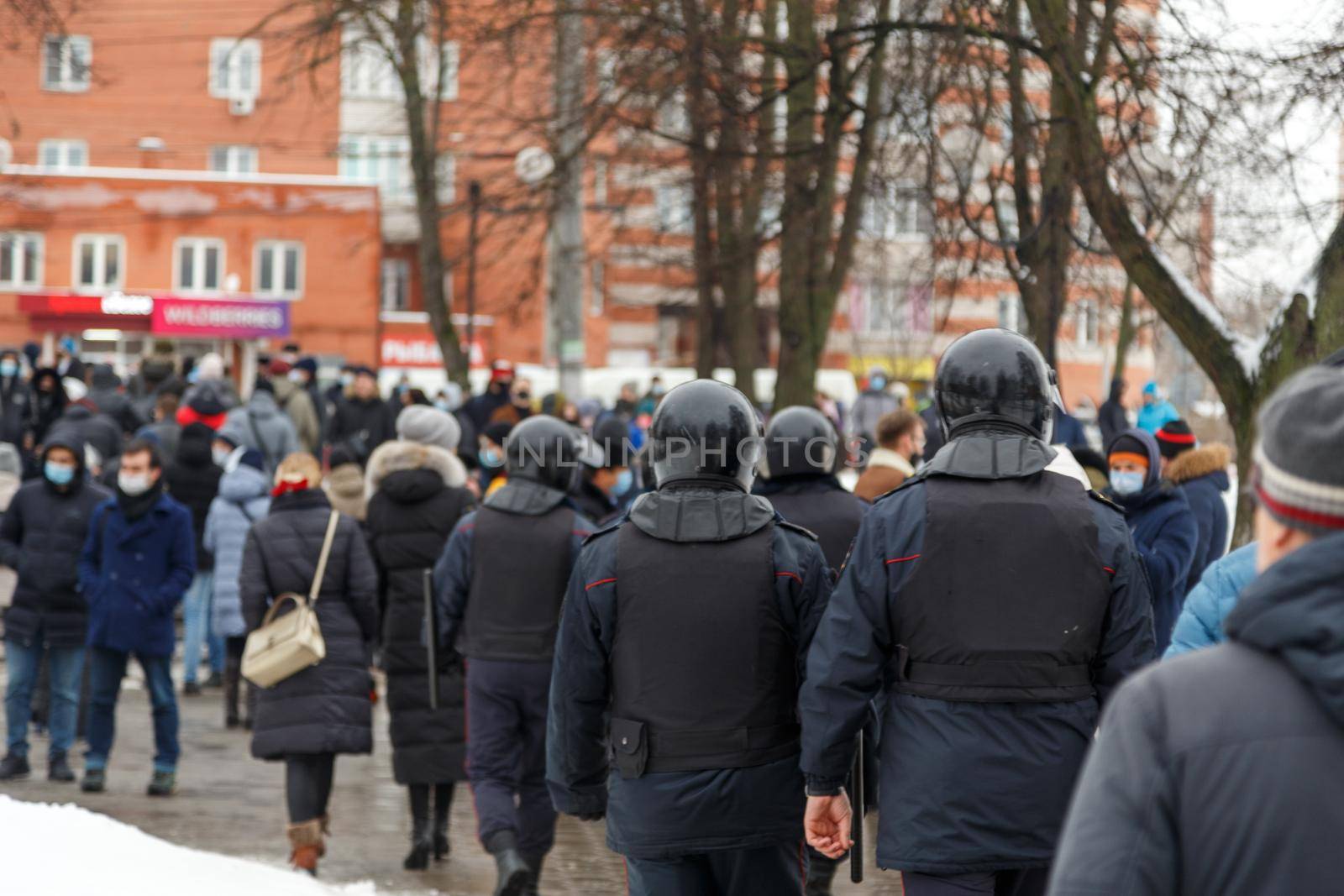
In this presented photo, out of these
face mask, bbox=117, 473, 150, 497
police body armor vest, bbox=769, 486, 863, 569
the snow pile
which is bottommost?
the snow pile

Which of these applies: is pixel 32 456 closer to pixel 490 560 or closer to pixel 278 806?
pixel 278 806

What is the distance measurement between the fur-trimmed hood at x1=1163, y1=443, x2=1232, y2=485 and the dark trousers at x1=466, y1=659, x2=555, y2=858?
3.37 m

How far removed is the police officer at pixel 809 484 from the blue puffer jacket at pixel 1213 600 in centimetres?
251

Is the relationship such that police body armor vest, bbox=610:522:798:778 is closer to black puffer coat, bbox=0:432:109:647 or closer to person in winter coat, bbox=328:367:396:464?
black puffer coat, bbox=0:432:109:647

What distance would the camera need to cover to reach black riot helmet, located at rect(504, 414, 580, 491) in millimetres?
7270

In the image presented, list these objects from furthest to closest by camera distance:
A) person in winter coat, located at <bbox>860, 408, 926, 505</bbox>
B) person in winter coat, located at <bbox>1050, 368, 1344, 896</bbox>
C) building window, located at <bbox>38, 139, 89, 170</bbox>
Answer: building window, located at <bbox>38, 139, 89, 170</bbox> < person in winter coat, located at <bbox>860, 408, 926, 505</bbox> < person in winter coat, located at <bbox>1050, 368, 1344, 896</bbox>

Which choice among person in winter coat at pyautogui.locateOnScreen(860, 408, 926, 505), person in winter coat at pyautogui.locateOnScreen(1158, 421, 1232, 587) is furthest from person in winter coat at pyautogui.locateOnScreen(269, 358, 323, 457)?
person in winter coat at pyautogui.locateOnScreen(1158, 421, 1232, 587)

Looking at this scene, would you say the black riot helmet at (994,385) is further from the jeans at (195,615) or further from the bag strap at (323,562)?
the jeans at (195,615)

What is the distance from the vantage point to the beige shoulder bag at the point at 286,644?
7.75m

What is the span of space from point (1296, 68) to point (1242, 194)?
2.99 meters

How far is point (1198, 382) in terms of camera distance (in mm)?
46219

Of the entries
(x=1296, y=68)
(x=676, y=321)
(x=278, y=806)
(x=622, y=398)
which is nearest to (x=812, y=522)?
(x=1296, y=68)

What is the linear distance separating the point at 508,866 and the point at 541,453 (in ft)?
5.59

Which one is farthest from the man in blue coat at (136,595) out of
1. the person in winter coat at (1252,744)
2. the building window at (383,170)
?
the building window at (383,170)
